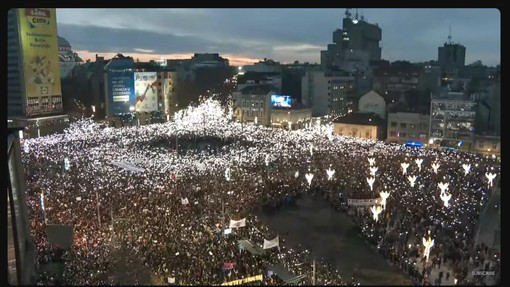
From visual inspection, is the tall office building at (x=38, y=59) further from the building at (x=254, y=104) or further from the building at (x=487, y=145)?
the building at (x=487, y=145)

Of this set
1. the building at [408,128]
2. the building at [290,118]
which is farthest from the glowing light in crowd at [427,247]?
the building at [290,118]

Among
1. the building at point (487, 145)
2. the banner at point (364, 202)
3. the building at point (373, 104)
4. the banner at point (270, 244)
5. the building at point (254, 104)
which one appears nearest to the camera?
the banner at point (270, 244)


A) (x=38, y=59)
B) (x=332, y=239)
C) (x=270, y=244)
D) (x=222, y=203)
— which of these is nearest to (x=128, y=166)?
(x=222, y=203)

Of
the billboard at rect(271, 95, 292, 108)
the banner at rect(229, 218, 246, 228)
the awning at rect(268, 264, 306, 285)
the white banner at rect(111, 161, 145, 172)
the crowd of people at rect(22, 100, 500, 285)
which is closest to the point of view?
the awning at rect(268, 264, 306, 285)

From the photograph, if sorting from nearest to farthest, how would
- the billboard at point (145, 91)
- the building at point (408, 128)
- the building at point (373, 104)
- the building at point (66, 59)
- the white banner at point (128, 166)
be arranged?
the white banner at point (128, 166)
the building at point (408, 128)
the building at point (373, 104)
the billboard at point (145, 91)
the building at point (66, 59)

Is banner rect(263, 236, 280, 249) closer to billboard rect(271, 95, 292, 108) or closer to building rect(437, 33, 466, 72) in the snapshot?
billboard rect(271, 95, 292, 108)

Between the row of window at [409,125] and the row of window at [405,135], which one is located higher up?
the row of window at [409,125]

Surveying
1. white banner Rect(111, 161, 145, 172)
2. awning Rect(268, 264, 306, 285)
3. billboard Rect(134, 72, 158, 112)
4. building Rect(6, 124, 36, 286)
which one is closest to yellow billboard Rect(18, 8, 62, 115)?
billboard Rect(134, 72, 158, 112)
